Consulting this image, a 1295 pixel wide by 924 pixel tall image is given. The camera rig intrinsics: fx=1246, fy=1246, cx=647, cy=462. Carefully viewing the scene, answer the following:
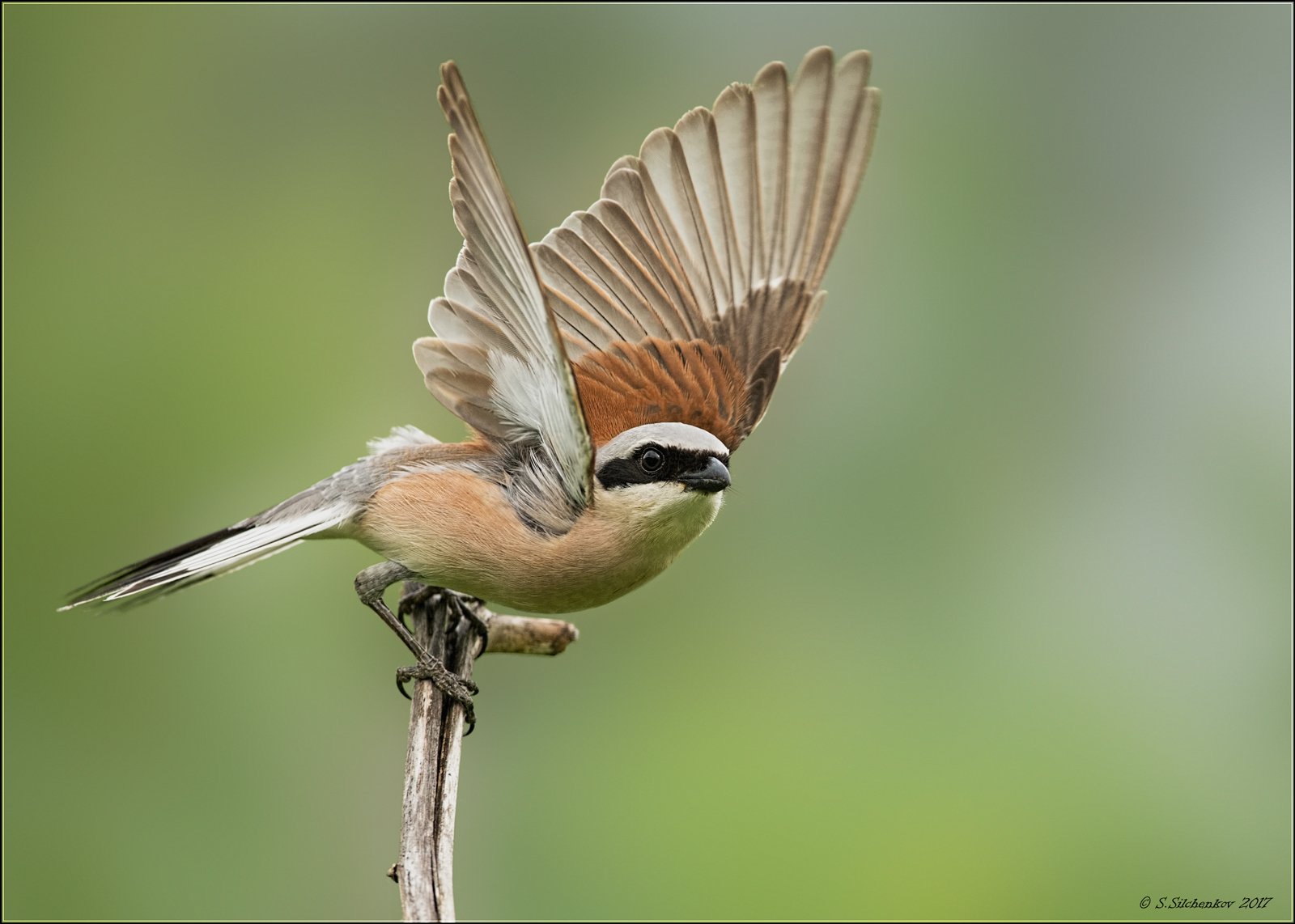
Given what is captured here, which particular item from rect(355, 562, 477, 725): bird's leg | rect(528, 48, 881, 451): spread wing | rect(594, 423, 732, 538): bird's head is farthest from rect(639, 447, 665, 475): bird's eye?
rect(355, 562, 477, 725): bird's leg

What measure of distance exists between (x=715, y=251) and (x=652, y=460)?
0.60m

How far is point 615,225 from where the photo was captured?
2305 millimetres

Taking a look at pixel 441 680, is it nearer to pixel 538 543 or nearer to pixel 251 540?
pixel 538 543

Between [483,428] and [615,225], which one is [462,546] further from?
[615,225]

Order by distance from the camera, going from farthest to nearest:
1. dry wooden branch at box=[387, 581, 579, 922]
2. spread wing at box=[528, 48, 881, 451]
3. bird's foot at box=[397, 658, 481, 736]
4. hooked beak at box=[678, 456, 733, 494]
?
1. spread wing at box=[528, 48, 881, 451]
2. bird's foot at box=[397, 658, 481, 736]
3. hooked beak at box=[678, 456, 733, 494]
4. dry wooden branch at box=[387, 581, 579, 922]

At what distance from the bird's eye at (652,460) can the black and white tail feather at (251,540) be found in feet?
1.51

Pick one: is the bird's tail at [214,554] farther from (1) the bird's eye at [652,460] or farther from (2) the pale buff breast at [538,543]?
(1) the bird's eye at [652,460]

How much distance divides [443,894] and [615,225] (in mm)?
1251

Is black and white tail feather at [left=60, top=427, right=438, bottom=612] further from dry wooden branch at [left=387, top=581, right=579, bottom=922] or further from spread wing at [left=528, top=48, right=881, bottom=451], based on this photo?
spread wing at [left=528, top=48, right=881, bottom=451]

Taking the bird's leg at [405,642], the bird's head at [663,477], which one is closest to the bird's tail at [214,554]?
the bird's leg at [405,642]

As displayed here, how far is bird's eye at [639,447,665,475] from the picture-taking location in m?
1.92

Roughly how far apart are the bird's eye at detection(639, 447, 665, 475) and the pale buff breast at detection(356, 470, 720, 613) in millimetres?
32

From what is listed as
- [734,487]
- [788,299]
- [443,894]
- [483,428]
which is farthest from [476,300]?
[443,894]

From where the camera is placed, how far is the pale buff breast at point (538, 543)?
193 cm
